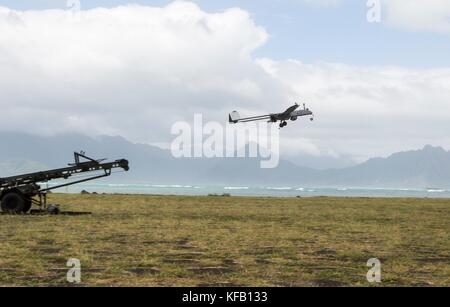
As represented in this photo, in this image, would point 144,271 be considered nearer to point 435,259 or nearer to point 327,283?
point 327,283

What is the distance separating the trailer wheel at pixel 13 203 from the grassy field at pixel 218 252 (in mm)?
2736

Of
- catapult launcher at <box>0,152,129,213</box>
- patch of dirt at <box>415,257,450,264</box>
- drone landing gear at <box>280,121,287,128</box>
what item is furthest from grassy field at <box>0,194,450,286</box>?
drone landing gear at <box>280,121,287,128</box>

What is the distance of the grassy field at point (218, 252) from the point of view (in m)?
13.1

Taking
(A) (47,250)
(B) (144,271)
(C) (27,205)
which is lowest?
(B) (144,271)

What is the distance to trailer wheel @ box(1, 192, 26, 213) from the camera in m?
31.5

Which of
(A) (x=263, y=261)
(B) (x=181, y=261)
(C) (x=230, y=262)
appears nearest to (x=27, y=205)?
(B) (x=181, y=261)

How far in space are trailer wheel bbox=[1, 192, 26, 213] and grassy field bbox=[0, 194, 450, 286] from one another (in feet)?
8.98

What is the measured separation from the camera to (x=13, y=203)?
104ft

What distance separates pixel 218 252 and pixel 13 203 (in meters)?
18.3

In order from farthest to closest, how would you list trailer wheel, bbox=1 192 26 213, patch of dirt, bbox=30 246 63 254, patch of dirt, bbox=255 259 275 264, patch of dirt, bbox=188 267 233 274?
trailer wheel, bbox=1 192 26 213 → patch of dirt, bbox=30 246 63 254 → patch of dirt, bbox=255 259 275 264 → patch of dirt, bbox=188 267 233 274

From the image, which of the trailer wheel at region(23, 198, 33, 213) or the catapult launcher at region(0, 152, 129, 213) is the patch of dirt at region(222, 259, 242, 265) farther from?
the trailer wheel at region(23, 198, 33, 213)

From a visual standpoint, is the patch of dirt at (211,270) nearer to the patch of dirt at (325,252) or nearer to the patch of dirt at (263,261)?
the patch of dirt at (263,261)

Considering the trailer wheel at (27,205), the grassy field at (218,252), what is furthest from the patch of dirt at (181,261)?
the trailer wheel at (27,205)
